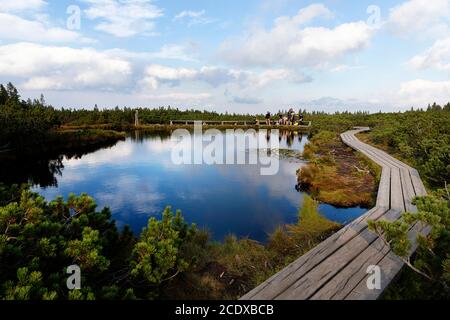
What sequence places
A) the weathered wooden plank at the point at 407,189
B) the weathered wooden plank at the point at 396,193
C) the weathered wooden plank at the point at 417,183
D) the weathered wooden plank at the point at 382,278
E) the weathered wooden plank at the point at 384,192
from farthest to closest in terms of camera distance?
the weathered wooden plank at the point at 417,183, the weathered wooden plank at the point at 384,192, the weathered wooden plank at the point at 396,193, the weathered wooden plank at the point at 407,189, the weathered wooden plank at the point at 382,278

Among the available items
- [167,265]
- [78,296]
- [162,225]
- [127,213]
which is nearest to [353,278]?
[167,265]

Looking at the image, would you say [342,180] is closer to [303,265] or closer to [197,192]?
[197,192]

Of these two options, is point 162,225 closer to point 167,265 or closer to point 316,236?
point 167,265

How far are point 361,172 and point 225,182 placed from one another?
378 inches

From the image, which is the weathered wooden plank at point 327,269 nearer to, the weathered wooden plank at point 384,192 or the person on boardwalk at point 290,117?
the weathered wooden plank at point 384,192

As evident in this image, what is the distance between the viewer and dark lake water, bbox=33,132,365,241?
43.5 feet

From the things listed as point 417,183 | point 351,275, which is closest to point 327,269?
point 351,275

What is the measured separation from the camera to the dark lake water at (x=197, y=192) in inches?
522

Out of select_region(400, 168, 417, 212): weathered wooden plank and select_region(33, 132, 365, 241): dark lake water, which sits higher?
select_region(400, 168, 417, 212): weathered wooden plank

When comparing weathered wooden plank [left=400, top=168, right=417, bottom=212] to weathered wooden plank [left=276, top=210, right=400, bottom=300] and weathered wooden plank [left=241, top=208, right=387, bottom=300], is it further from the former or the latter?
weathered wooden plank [left=276, top=210, right=400, bottom=300]

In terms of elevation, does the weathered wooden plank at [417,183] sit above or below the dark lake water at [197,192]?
above

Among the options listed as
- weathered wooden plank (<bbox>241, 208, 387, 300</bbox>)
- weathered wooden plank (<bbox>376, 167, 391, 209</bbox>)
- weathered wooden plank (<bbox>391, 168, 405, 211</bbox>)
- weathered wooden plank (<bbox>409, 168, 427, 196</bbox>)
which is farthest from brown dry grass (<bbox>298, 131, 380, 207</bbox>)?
weathered wooden plank (<bbox>241, 208, 387, 300</bbox>)

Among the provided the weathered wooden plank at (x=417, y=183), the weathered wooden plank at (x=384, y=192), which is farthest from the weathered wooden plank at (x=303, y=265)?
the weathered wooden plank at (x=417, y=183)

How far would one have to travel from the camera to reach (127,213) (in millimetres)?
14352
